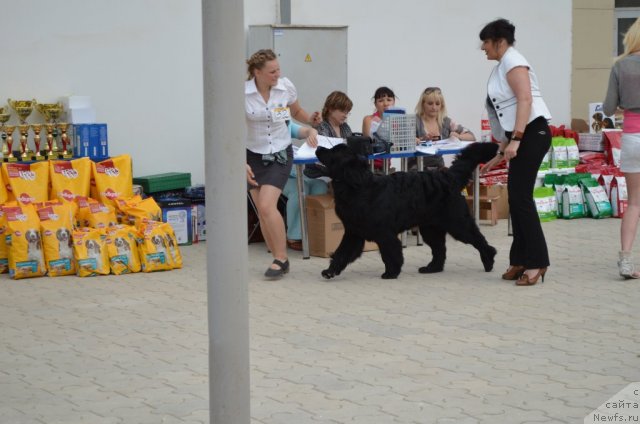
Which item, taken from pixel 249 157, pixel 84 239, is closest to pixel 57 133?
pixel 84 239

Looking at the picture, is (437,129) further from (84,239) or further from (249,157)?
(84,239)

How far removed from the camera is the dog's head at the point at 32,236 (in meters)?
7.89

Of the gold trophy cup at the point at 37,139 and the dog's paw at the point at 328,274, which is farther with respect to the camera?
the gold trophy cup at the point at 37,139

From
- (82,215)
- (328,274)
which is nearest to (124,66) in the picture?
(82,215)

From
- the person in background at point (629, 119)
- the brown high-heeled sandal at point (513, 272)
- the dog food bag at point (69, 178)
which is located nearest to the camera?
the person in background at point (629, 119)

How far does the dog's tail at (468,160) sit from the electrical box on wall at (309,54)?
2506 mm

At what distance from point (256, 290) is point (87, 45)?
311 centimetres

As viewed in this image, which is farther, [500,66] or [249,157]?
[249,157]

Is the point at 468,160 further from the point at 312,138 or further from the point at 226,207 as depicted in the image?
the point at 226,207

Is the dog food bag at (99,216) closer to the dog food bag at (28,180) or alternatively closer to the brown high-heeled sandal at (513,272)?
the dog food bag at (28,180)

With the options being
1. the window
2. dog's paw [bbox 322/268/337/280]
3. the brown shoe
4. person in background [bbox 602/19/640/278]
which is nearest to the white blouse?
dog's paw [bbox 322/268/337/280]

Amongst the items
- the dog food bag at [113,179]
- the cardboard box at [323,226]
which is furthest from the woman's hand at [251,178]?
the dog food bag at [113,179]

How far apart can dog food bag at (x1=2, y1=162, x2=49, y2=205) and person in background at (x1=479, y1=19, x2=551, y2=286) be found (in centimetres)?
353

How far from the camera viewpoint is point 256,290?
24.3 feet
